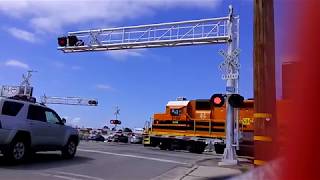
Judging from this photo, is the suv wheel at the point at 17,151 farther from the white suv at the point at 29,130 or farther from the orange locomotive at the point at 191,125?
the orange locomotive at the point at 191,125

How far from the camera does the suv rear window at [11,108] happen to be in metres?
13.4

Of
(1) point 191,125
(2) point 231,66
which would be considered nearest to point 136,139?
(1) point 191,125

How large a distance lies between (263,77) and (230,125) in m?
13.4

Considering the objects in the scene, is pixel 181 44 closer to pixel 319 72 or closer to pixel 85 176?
pixel 85 176

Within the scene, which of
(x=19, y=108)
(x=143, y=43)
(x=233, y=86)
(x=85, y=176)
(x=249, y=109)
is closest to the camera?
(x=85, y=176)

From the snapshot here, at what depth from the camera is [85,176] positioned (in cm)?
1204

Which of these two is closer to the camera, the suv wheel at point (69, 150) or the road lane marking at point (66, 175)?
the road lane marking at point (66, 175)

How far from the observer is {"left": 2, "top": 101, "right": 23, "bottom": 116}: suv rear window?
13.4 m

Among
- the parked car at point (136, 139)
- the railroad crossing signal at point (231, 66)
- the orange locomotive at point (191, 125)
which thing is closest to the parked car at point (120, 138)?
the parked car at point (136, 139)

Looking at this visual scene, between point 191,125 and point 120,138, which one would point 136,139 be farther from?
point 191,125

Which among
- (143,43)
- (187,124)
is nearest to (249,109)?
(187,124)

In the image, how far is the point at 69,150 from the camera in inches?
650

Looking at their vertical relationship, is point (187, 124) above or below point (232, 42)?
below

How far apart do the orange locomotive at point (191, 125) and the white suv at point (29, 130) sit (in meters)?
13.7
